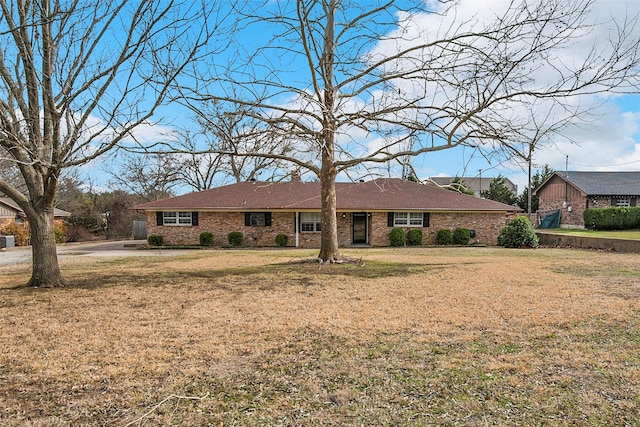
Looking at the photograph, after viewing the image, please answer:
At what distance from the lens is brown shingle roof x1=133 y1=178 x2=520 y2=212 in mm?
21844

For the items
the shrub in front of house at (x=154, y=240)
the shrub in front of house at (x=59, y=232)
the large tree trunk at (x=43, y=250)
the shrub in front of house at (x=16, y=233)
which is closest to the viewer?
the large tree trunk at (x=43, y=250)

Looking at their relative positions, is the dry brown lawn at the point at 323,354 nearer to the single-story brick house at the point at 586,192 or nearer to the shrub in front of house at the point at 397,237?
the shrub in front of house at the point at 397,237

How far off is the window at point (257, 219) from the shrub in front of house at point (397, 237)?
6636mm

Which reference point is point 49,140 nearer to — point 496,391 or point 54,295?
point 54,295

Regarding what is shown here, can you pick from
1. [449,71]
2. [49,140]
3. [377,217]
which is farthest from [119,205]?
[449,71]

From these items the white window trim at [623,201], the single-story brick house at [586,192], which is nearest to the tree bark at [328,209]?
the single-story brick house at [586,192]

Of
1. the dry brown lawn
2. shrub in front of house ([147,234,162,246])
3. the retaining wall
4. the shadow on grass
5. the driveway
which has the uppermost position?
shrub in front of house ([147,234,162,246])

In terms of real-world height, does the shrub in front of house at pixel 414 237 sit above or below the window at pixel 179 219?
below

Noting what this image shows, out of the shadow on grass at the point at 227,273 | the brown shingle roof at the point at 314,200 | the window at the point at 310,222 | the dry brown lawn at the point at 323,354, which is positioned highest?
the brown shingle roof at the point at 314,200

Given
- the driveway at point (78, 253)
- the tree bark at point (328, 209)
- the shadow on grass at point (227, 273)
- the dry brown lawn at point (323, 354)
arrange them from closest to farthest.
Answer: the dry brown lawn at point (323, 354) < the shadow on grass at point (227, 273) < the tree bark at point (328, 209) < the driveway at point (78, 253)

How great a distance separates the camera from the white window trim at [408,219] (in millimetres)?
22641

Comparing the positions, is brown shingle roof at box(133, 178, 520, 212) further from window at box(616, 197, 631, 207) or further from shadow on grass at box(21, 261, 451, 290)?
window at box(616, 197, 631, 207)

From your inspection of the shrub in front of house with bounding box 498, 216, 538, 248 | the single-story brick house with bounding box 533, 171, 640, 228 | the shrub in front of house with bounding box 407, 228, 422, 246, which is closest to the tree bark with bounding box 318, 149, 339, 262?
the shrub in front of house with bounding box 407, 228, 422, 246

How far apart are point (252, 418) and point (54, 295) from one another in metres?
6.55
